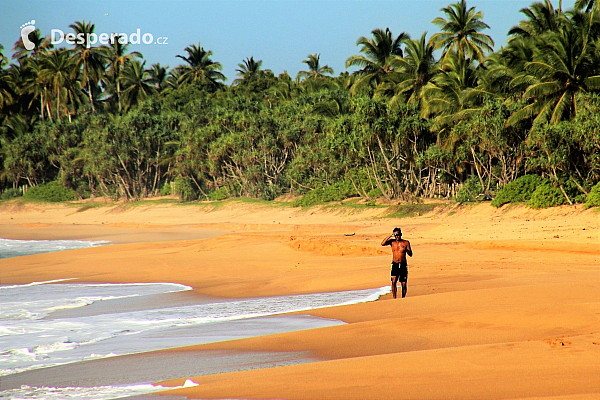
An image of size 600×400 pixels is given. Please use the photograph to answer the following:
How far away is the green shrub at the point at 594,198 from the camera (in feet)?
70.7

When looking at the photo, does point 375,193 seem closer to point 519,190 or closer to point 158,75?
point 519,190

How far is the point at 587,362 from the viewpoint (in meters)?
4.44

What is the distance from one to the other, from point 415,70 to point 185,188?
21384 millimetres

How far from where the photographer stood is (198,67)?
72.2 meters

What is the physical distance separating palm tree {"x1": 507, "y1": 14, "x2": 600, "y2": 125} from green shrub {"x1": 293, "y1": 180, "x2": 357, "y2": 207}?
45.2 feet

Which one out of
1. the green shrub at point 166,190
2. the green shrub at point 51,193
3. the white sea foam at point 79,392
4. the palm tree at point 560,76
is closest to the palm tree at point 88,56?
the green shrub at point 51,193

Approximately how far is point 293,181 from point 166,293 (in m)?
30.3

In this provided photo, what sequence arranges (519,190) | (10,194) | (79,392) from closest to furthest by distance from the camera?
(79,392), (519,190), (10,194)

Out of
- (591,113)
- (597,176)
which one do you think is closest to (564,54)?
(591,113)

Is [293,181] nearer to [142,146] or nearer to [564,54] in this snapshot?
[142,146]

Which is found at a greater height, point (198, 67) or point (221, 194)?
point (198, 67)

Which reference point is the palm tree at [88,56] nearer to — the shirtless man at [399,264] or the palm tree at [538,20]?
the palm tree at [538,20]

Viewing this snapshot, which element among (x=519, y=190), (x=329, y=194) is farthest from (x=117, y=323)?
(x=329, y=194)

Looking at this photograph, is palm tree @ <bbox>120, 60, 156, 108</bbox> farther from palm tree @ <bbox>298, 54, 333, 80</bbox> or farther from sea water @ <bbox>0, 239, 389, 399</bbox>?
sea water @ <bbox>0, 239, 389, 399</bbox>
